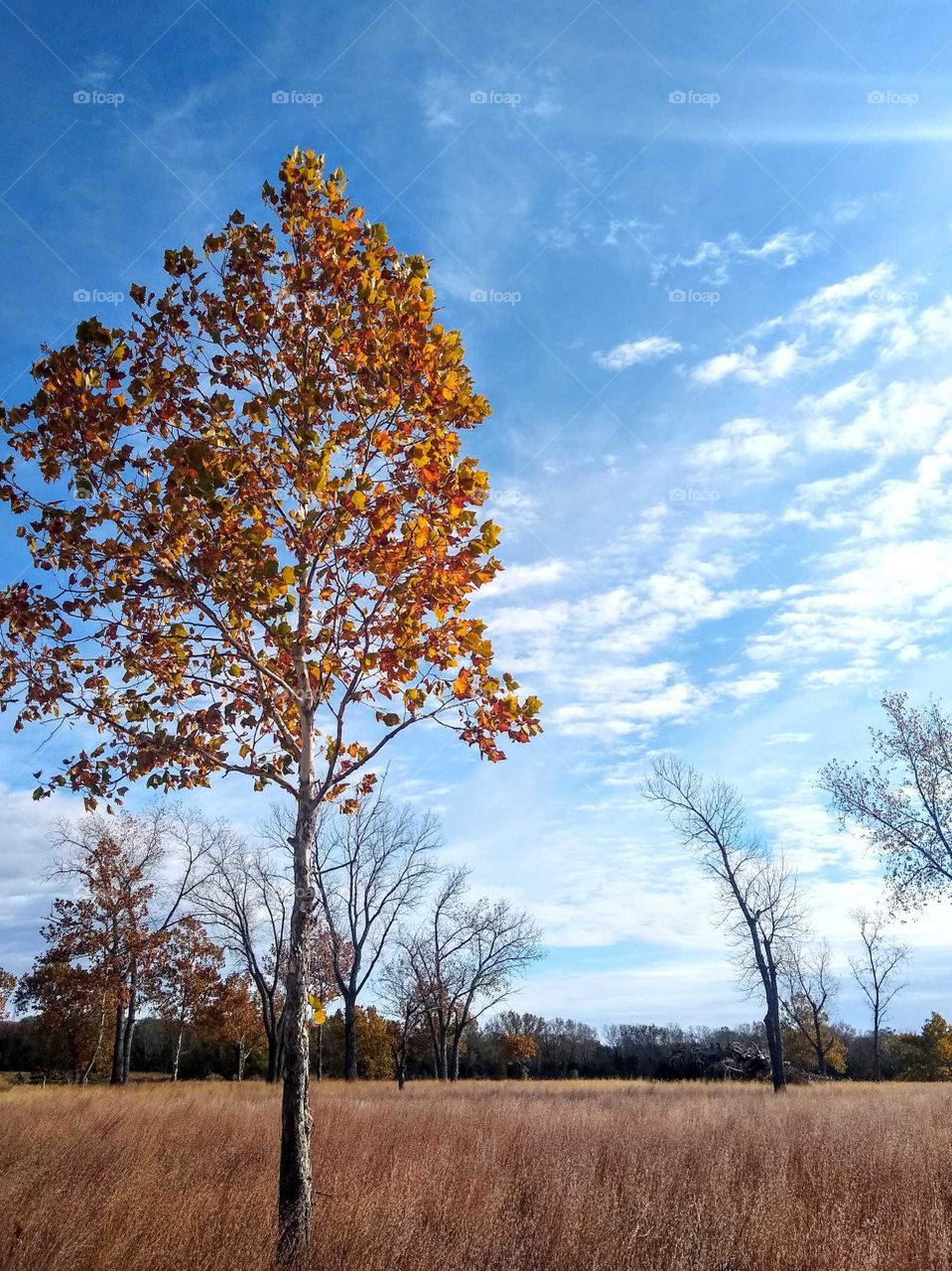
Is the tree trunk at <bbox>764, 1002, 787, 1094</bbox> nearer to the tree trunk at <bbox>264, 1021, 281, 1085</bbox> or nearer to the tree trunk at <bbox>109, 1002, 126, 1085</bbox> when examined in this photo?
the tree trunk at <bbox>264, 1021, 281, 1085</bbox>

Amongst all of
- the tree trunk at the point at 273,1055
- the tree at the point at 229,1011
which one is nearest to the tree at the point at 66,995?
the tree at the point at 229,1011

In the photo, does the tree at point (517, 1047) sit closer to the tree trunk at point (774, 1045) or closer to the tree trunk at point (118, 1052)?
the tree trunk at point (774, 1045)

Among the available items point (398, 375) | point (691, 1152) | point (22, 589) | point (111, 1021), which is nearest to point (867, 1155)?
point (691, 1152)

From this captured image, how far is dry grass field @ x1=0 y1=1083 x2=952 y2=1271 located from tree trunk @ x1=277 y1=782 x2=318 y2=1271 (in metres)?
0.22

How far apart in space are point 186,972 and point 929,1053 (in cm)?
5402

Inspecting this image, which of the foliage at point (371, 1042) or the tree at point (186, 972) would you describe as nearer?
the tree at point (186, 972)

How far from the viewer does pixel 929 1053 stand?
5206cm

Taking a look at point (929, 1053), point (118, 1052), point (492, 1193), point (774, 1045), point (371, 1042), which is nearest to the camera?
point (492, 1193)

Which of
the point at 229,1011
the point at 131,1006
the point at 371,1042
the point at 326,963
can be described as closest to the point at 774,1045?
the point at 326,963

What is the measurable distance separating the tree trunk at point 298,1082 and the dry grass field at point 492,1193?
0.72 feet

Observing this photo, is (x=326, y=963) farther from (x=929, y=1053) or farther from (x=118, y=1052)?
(x=929, y=1053)

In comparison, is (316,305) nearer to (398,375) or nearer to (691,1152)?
(398,375)

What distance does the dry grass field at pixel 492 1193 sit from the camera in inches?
211

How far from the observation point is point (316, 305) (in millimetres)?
6098
